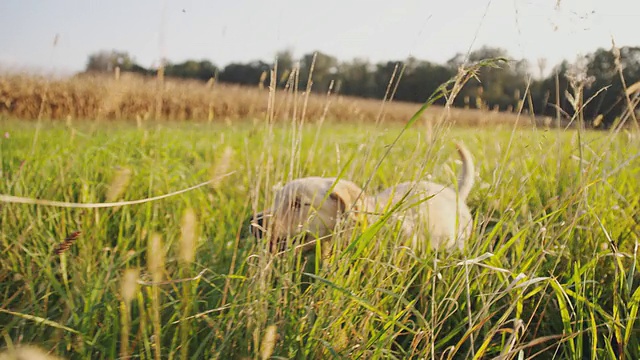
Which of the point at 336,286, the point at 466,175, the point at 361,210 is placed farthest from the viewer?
the point at 466,175

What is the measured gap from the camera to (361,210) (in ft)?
5.27

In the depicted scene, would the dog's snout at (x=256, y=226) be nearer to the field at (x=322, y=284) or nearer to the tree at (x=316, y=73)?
the field at (x=322, y=284)

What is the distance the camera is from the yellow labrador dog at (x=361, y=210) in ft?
5.45

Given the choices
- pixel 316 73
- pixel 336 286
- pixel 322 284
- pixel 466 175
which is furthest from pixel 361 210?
pixel 316 73

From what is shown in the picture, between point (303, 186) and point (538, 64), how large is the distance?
110cm

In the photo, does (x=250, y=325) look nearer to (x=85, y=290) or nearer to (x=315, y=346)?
(x=315, y=346)

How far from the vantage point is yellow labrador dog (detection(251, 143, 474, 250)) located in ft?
5.45

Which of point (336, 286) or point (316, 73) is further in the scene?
point (316, 73)

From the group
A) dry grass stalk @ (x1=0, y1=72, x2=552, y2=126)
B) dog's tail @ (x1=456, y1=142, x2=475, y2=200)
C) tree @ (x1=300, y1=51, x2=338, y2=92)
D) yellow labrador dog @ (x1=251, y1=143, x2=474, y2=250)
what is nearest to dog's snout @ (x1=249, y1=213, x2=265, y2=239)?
yellow labrador dog @ (x1=251, y1=143, x2=474, y2=250)

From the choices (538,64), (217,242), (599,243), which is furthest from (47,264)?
(599,243)

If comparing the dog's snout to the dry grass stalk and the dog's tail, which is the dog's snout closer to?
the dog's tail

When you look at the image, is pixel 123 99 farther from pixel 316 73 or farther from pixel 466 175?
pixel 466 175

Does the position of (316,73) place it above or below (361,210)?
above

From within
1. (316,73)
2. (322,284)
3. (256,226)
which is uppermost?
(316,73)
